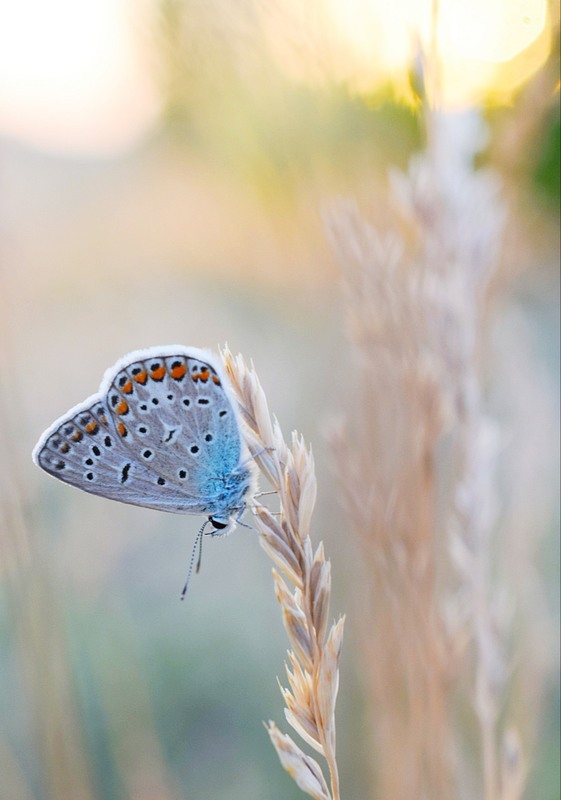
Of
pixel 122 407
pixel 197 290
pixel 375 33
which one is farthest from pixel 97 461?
pixel 197 290

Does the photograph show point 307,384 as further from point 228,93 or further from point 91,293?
point 228,93

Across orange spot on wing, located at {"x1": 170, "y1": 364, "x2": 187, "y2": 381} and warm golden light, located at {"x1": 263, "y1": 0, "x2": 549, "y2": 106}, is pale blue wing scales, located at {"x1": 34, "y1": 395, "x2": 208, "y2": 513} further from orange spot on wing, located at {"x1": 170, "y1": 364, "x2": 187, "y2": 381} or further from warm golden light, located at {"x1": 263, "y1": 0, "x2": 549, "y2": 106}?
warm golden light, located at {"x1": 263, "y1": 0, "x2": 549, "y2": 106}

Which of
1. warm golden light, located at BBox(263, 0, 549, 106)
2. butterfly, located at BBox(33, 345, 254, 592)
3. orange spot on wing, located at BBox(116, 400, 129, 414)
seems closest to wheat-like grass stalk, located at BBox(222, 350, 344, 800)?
butterfly, located at BBox(33, 345, 254, 592)

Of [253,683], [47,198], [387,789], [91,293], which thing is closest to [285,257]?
[91,293]

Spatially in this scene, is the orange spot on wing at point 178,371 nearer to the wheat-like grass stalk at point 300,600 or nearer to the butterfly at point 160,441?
the butterfly at point 160,441

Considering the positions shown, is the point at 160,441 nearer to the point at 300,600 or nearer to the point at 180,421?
the point at 180,421

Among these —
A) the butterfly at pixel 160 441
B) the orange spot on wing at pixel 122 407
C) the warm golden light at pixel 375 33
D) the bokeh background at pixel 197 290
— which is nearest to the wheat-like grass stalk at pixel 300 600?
the butterfly at pixel 160 441
